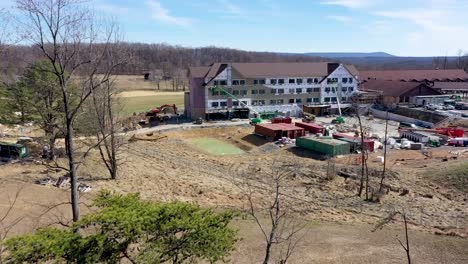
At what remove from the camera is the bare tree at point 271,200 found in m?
18.3

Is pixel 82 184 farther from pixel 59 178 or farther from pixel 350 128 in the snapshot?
pixel 350 128

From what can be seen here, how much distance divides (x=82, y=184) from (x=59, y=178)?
182 cm

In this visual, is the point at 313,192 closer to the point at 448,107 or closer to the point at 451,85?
the point at 448,107

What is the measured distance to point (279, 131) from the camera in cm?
4181

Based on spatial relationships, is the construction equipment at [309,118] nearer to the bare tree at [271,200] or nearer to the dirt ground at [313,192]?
the dirt ground at [313,192]

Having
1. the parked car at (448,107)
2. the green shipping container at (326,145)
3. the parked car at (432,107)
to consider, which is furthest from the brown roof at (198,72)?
the parked car at (448,107)

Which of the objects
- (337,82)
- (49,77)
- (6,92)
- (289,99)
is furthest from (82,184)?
(337,82)

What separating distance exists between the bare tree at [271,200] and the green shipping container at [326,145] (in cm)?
→ 491

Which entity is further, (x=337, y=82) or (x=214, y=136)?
(x=337, y=82)

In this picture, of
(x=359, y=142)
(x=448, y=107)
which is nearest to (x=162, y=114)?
(x=359, y=142)

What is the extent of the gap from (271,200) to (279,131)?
17.9 meters

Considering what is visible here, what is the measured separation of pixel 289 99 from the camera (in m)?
58.2

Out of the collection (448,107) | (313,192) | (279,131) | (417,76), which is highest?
(417,76)

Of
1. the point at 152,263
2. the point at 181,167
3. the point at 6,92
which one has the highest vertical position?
the point at 6,92
